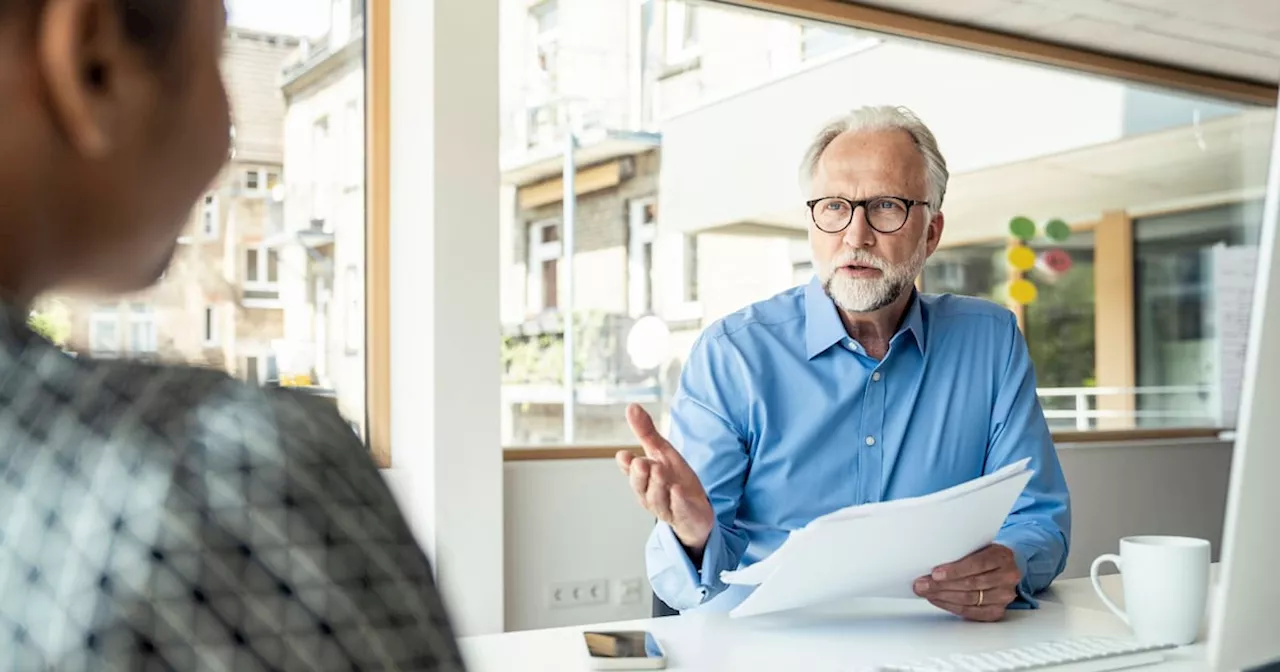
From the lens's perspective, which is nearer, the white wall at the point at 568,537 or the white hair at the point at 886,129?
the white hair at the point at 886,129

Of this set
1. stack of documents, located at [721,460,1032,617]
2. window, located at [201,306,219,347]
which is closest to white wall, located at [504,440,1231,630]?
stack of documents, located at [721,460,1032,617]

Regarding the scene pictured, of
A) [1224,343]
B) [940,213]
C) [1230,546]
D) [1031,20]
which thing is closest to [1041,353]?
[1224,343]

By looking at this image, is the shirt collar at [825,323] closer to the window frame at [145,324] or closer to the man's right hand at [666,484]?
the man's right hand at [666,484]

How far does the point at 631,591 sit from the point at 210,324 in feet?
10.2

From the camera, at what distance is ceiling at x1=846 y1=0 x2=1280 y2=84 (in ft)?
13.4

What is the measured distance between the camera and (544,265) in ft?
11.6

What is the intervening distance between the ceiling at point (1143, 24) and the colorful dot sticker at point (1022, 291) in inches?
41.2

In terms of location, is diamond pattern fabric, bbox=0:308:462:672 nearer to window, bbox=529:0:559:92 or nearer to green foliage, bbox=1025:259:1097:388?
window, bbox=529:0:559:92

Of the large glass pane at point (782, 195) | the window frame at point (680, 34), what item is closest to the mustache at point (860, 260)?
the large glass pane at point (782, 195)

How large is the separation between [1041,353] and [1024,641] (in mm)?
3836

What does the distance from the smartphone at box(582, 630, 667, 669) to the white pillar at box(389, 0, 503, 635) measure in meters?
1.82

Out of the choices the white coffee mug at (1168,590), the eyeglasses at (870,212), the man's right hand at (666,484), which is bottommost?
the white coffee mug at (1168,590)

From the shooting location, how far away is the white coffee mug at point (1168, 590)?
4.24ft

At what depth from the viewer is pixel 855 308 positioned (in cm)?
197
